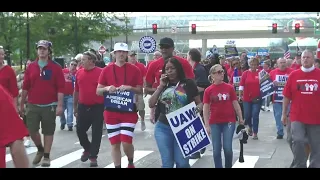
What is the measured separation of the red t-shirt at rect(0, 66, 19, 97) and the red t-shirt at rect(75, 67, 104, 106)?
1112 mm

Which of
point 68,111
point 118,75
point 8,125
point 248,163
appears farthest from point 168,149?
point 68,111

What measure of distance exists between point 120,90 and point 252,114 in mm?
5469

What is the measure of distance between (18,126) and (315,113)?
16.3ft

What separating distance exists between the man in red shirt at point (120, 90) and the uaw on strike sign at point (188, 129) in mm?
1557

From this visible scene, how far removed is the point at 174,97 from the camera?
7215 millimetres

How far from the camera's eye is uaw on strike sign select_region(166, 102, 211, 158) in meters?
7.06

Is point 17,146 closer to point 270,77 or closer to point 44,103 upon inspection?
point 44,103

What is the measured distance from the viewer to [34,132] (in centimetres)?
984

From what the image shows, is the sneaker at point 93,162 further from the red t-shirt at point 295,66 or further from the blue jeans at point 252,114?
the red t-shirt at point 295,66

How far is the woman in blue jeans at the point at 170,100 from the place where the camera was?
709 cm

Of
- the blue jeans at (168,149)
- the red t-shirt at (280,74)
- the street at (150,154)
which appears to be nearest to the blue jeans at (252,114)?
the street at (150,154)

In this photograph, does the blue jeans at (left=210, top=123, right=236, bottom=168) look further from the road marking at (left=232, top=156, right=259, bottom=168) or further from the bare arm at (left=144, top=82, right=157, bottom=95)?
the road marking at (left=232, top=156, right=259, bottom=168)

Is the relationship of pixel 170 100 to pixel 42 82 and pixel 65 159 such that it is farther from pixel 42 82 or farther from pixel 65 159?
pixel 65 159

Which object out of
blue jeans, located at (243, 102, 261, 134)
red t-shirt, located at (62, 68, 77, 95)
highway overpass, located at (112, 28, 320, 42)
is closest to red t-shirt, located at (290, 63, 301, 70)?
blue jeans, located at (243, 102, 261, 134)
